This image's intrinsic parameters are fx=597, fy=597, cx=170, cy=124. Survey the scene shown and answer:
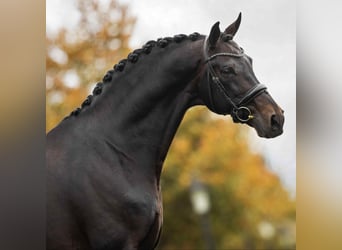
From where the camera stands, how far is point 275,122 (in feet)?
12.0

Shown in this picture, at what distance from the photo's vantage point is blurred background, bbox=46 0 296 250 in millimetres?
10141

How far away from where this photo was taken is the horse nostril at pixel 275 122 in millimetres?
3635

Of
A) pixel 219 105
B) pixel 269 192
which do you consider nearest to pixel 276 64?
pixel 269 192

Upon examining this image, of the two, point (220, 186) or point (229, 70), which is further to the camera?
point (220, 186)

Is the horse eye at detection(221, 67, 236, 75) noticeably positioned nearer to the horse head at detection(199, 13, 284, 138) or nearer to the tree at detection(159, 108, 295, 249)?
the horse head at detection(199, 13, 284, 138)

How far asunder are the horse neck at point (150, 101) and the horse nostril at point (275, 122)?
530 mm

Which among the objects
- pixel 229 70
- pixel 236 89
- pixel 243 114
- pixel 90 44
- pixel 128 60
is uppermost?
pixel 128 60

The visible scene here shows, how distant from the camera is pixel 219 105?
12.2 feet

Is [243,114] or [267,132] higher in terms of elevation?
[243,114]

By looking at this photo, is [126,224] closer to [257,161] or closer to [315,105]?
[315,105]

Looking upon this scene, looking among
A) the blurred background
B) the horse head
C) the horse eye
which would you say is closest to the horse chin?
the horse head

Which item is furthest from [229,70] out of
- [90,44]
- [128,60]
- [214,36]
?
[90,44]

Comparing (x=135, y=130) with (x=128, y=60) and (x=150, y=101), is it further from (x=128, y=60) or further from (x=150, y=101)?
(x=128, y=60)

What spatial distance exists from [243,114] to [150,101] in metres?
0.58
